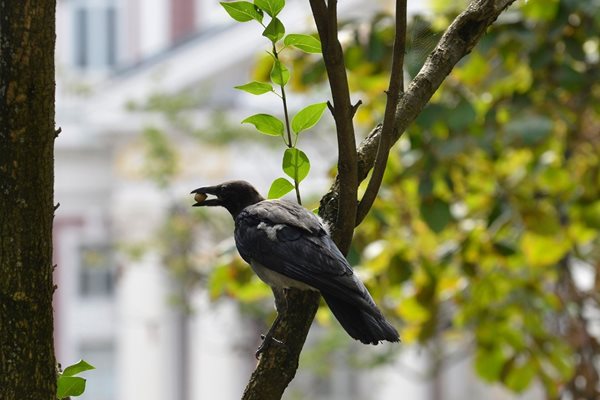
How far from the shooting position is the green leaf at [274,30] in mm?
1160

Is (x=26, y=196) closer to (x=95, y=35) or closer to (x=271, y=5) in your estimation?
(x=271, y=5)

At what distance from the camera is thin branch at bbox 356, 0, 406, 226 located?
1128 mm

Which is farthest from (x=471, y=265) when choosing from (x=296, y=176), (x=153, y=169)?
(x=153, y=169)

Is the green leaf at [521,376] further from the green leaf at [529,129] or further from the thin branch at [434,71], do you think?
the thin branch at [434,71]

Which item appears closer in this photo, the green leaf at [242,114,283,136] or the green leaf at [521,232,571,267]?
the green leaf at [242,114,283,136]

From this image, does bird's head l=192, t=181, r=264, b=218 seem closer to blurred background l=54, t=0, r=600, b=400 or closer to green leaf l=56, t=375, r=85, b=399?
blurred background l=54, t=0, r=600, b=400

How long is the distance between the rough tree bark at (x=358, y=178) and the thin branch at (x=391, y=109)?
1 cm

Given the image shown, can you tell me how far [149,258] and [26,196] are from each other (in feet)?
25.5

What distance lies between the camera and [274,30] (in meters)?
1.17

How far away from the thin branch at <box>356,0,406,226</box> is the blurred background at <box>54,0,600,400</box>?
228 mm

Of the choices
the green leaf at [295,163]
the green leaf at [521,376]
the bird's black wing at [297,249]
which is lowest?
the green leaf at [521,376]

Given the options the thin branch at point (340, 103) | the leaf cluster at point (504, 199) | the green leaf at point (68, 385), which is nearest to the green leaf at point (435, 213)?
the leaf cluster at point (504, 199)

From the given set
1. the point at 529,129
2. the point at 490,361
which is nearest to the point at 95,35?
the point at 490,361

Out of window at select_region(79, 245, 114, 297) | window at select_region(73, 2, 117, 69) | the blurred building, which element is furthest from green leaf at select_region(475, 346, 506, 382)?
window at select_region(73, 2, 117, 69)
